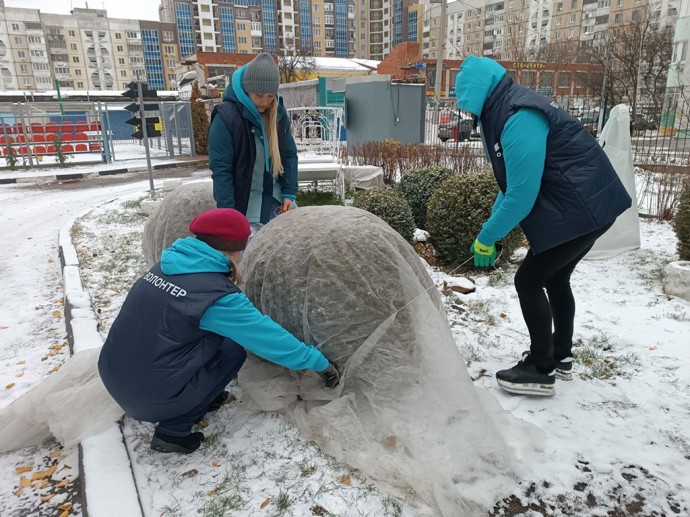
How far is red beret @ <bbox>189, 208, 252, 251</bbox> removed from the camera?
2170 millimetres

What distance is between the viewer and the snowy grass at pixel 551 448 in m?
1.97

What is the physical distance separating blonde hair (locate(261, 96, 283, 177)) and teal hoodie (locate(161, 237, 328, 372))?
53.0 inches

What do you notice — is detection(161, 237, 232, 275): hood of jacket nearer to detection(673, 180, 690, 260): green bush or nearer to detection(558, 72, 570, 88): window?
detection(673, 180, 690, 260): green bush

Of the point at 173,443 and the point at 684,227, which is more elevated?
the point at 684,227

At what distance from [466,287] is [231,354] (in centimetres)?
262

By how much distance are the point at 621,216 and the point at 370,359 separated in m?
4.28

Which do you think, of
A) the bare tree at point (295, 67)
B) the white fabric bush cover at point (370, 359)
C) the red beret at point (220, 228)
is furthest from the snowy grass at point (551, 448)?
the bare tree at point (295, 67)

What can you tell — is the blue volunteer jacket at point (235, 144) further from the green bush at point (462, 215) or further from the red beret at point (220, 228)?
the green bush at point (462, 215)

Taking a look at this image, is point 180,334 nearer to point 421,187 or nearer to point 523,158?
point 523,158

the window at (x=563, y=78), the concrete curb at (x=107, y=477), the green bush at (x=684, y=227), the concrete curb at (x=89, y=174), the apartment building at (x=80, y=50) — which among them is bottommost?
the concrete curb at (x=89, y=174)

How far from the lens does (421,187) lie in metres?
6.30

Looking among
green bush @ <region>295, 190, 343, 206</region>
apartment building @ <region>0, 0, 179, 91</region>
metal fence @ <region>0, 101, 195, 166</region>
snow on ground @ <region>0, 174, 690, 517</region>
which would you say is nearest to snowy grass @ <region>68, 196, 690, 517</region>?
snow on ground @ <region>0, 174, 690, 517</region>

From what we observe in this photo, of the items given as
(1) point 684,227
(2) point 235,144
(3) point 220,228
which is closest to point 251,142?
(2) point 235,144

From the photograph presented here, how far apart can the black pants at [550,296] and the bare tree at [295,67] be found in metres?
37.6
